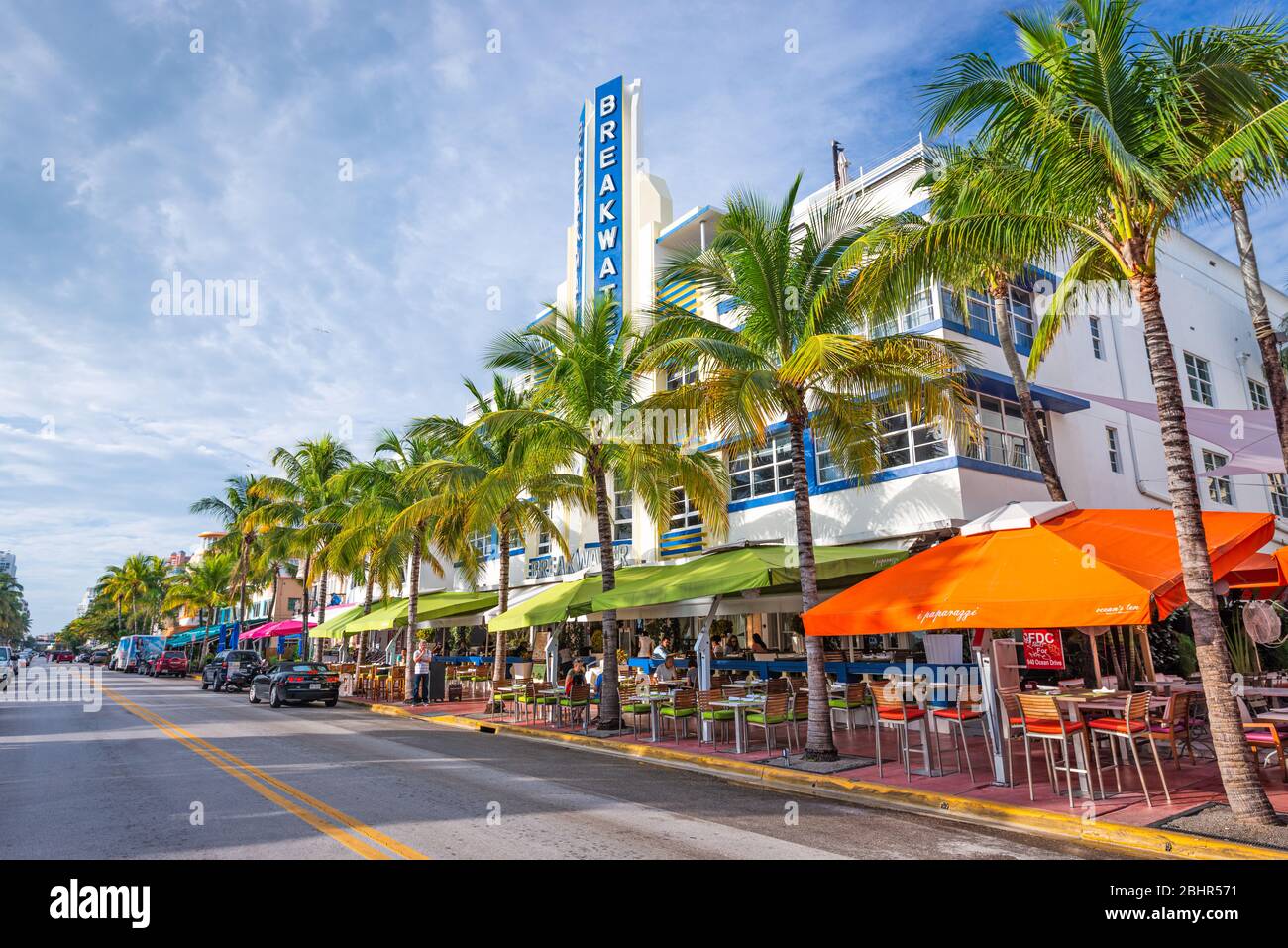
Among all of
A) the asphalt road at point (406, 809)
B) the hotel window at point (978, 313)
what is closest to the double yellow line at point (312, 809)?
the asphalt road at point (406, 809)

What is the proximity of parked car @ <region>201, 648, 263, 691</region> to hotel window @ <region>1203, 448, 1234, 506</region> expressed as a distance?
34856mm

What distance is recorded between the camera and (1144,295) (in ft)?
27.2

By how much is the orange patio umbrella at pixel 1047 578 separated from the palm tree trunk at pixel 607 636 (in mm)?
6490

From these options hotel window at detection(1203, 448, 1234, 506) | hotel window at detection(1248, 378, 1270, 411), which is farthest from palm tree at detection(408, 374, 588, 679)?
hotel window at detection(1248, 378, 1270, 411)

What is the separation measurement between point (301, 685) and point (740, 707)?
16.5 meters

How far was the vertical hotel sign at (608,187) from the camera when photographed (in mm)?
27703

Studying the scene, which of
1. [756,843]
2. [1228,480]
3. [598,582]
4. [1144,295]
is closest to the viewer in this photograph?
[756,843]

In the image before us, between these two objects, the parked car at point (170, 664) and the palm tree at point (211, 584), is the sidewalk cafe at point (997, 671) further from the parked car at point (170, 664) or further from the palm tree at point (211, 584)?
the palm tree at point (211, 584)

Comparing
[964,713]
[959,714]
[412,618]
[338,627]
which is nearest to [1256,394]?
[964,713]

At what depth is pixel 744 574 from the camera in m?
13.4

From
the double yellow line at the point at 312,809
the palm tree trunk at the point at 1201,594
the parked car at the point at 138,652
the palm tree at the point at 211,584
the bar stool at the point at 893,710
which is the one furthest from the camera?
the palm tree at the point at 211,584
